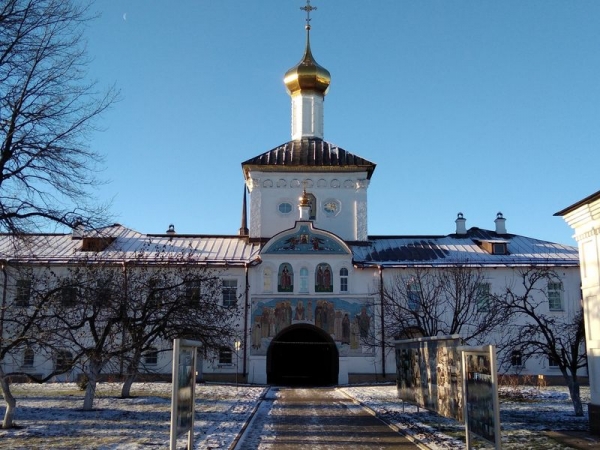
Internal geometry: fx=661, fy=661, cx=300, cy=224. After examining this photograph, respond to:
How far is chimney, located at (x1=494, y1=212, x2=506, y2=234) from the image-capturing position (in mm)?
37500

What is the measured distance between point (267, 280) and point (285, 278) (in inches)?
34.6

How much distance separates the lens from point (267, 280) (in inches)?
1260

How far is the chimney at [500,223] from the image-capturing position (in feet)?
123

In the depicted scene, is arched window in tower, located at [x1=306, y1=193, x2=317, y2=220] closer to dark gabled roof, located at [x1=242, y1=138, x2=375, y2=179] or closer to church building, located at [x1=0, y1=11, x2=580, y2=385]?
church building, located at [x1=0, y1=11, x2=580, y2=385]

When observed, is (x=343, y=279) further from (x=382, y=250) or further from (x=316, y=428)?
(x=316, y=428)

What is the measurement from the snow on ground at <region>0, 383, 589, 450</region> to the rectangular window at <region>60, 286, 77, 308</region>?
266 centimetres

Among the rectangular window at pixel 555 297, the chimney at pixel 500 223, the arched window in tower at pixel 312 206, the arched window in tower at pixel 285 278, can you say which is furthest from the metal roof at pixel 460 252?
the arched window in tower at pixel 285 278

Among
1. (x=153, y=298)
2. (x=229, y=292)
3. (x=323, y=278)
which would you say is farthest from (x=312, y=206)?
(x=153, y=298)

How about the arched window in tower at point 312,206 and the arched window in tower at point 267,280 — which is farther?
the arched window in tower at point 312,206

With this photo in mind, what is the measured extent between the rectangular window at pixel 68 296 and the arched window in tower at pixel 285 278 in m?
17.8

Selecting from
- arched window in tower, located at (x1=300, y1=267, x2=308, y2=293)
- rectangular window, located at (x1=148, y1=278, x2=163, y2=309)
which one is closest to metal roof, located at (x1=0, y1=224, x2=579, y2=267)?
arched window in tower, located at (x1=300, y1=267, x2=308, y2=293)

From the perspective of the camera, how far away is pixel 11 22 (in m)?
12.3

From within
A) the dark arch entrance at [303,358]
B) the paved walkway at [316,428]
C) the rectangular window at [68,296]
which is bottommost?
the paved walkway at [316,428]

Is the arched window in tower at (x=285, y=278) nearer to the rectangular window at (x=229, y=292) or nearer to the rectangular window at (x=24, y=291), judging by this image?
the rectangular window at (x=229, y=292)
